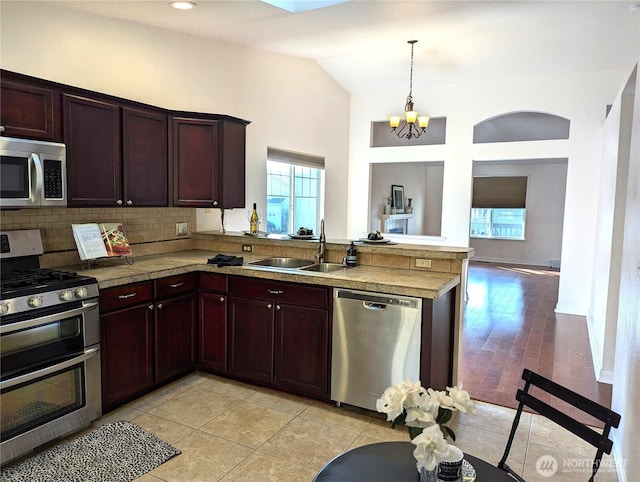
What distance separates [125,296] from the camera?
3.00 metres

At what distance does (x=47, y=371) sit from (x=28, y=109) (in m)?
1.54

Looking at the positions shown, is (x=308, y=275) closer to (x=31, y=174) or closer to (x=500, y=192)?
(x=31, y=174)

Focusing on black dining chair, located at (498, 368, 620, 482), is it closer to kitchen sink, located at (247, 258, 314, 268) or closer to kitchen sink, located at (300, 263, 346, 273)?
kitchen sink, located at (300, 263, 346, 273)

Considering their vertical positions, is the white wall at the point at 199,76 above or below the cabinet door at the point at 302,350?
above

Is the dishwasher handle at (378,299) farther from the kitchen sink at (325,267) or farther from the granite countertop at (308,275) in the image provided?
the kitchen sink at (325,267)

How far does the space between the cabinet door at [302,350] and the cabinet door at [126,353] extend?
92cm

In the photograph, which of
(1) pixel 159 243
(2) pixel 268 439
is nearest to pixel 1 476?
(2) pixel 268 439

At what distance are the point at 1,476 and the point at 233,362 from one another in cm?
155

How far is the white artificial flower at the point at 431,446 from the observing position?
1.17 meters

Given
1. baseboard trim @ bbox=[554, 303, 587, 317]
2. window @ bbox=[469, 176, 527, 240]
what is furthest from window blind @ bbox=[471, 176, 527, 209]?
baseboard trim @ bbox=[554, 303, 587, 317]

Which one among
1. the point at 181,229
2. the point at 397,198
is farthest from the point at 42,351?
the point at 397,198

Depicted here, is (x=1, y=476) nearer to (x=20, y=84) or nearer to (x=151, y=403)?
(x=151, y=403)

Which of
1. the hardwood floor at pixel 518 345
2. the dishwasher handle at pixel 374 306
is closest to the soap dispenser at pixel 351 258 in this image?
the dishwasher handle at pixel 374 306

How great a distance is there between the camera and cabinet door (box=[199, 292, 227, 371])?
3.52 meters
